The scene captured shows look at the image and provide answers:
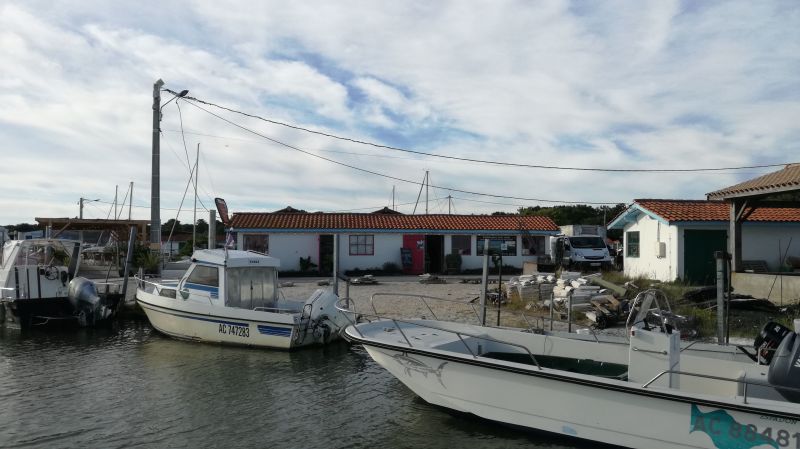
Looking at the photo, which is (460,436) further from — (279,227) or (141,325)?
(279,227)

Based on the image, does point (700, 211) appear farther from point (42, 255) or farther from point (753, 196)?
point (42, 255)

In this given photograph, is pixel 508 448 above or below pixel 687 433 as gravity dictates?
below

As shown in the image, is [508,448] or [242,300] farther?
[242,300]

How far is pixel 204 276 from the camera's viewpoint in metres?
13.1

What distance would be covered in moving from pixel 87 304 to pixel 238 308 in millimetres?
5427

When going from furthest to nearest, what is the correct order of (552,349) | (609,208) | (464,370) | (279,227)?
(609,208) < (279,227) < (552,349) < (464,370)

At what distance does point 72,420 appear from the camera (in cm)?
789

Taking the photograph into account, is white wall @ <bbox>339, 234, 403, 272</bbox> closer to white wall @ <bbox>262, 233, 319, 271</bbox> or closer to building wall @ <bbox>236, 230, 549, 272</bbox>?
building wall @ <bbox>236, 230, 549, 272</bbox>

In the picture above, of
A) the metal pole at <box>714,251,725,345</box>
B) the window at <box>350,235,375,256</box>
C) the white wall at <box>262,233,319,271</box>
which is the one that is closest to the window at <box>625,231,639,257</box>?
the window at <box>350,235,375,256</box>

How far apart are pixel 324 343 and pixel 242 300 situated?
219 cm

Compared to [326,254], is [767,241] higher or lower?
higher

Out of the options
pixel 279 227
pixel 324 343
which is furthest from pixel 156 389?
pixel 279 227

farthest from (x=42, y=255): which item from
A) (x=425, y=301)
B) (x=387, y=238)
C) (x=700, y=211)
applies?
(x=700, y=211)

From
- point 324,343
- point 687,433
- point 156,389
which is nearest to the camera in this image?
point 687,433
